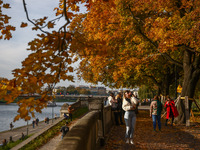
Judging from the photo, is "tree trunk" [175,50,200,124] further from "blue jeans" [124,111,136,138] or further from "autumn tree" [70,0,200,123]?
"blue jeans" [124,111,136,138]

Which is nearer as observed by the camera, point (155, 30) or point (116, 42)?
point (155, 30)

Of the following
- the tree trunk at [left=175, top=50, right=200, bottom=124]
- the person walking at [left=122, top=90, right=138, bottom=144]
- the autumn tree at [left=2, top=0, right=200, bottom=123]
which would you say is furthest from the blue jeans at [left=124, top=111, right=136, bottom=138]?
the tree trunk at [left=175, top=50, right=200, bottom=124]


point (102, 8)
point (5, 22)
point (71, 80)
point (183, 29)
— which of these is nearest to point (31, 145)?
point (5, 22)

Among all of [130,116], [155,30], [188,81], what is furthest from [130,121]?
[188,81]

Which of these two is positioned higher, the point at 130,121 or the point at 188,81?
the point at 188,81

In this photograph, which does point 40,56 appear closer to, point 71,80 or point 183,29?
point 71,80

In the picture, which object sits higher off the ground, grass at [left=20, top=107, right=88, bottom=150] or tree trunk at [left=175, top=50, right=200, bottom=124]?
tree trunk at [left=175, top=50, right=200, bottom=124]

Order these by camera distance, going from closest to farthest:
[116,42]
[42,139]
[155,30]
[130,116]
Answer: [130,116] < [42,139] < [155,30] < [116,42]

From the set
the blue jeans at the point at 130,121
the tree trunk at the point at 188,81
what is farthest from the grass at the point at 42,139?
the tree trunk at the point at 188,81

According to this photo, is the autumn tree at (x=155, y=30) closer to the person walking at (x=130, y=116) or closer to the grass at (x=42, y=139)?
the person walking at (x=130, y=116)

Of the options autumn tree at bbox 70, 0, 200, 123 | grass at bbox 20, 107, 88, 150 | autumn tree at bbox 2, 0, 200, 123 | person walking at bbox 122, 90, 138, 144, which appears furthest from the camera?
autumn tree at bbox 70, 0, 200, 123

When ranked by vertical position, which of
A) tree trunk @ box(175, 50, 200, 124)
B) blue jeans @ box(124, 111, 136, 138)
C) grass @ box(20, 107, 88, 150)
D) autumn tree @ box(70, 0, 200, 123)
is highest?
autumn tree @ box(70, 0, 200, 123)

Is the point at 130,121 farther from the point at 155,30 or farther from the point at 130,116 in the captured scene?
the point at 155,30

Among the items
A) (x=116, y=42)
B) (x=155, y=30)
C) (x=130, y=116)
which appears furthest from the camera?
(x=116, y=42)
